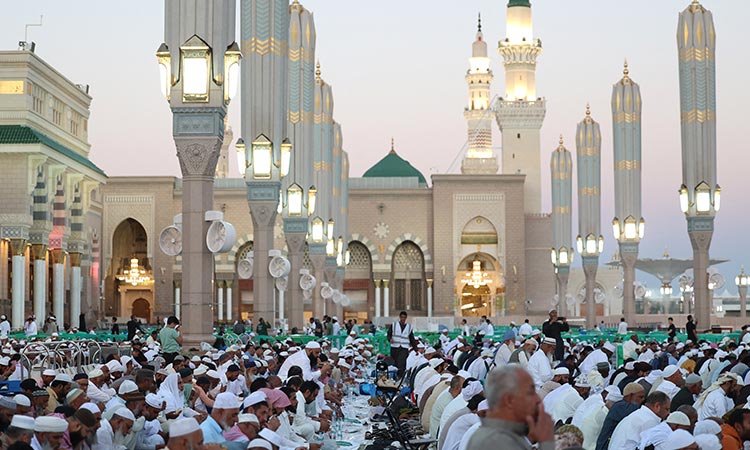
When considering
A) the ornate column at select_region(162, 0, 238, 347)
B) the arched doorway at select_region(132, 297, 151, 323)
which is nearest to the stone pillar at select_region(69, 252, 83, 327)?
the arched doorway at select_region(132, 297, 151, 323)

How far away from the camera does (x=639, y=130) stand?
3522cm

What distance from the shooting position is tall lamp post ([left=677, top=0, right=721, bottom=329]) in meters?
25.8

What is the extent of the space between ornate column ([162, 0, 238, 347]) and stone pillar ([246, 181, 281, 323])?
20.9 ft

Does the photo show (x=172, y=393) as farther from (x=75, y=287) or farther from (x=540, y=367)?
(x=75, y=287)

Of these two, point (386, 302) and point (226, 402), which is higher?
point (386, 302)

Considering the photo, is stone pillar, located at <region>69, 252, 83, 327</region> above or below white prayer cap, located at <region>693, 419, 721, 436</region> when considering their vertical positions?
above

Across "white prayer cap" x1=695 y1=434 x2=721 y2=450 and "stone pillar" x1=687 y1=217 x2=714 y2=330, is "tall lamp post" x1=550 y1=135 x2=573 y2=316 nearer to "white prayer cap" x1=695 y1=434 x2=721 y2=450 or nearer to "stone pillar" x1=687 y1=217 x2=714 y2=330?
"stone pillar" x1=687 y1=217 x2=714 y2=330

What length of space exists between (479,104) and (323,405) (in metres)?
53.9

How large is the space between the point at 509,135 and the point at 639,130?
21.1 meters

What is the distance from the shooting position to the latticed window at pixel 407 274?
50188 millimetres

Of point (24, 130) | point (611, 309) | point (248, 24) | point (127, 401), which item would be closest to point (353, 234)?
point (611, 309)

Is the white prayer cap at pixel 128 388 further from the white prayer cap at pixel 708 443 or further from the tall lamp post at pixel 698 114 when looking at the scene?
the tall lamp post at pixel 698 114

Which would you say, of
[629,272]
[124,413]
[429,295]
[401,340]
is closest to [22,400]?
[124,413]

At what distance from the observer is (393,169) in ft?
186
